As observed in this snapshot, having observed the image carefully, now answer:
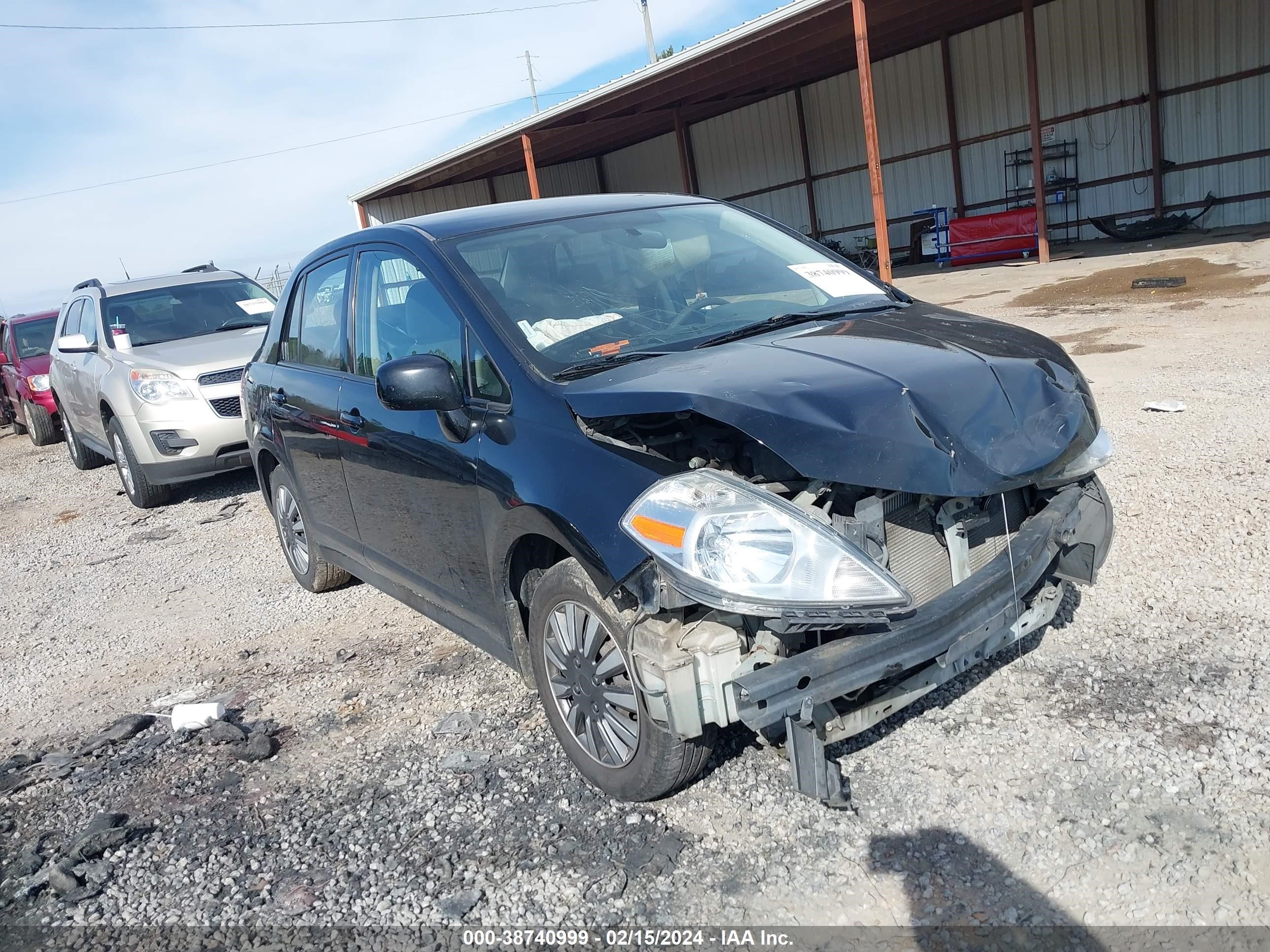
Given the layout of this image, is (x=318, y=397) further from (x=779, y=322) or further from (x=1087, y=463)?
(x=1087, y=463)

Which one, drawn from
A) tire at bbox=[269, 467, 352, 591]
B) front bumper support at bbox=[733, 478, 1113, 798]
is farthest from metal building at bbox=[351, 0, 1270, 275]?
front bumper support at bbox=[733, 478, 1113, 798]

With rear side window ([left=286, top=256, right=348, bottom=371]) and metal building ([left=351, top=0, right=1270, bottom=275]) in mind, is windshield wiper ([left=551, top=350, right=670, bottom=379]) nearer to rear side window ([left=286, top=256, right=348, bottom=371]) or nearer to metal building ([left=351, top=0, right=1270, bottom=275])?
rear side window ([left=286, top=256, right=348, bottom=371])

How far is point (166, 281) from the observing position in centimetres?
926

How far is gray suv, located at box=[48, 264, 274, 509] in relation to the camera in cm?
767

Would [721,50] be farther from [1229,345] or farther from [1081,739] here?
[1081,739]

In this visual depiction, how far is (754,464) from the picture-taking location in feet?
8.55

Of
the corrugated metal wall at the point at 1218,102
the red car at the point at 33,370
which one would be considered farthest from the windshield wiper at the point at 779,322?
the corrugated metal wall at the point at 1218,102

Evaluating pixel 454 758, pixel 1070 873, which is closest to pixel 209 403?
pixel 454 758

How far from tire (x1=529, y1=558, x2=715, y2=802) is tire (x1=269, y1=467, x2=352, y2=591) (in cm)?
242

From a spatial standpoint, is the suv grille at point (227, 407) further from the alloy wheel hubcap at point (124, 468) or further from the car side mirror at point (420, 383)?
the car side mirror at point (420, 383)

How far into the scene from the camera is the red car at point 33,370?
13.3m

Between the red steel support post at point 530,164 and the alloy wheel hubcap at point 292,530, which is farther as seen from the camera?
the red steel support post at point 530,164

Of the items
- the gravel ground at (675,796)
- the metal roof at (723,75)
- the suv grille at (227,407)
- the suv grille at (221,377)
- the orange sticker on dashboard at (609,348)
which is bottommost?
the gravel ground at (675,796)

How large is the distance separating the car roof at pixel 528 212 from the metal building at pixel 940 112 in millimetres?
11721
